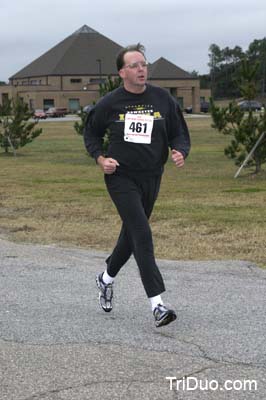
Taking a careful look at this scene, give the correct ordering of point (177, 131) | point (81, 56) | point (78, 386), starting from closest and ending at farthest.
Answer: point (78, 386)
point (177, 131)
point (81, 56)

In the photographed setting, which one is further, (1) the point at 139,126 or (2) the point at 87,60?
(2) the point at 87,60

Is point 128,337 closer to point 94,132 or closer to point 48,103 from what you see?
point 94,132

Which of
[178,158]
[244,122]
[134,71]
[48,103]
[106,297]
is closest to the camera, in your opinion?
[134,71]

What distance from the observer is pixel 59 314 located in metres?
5.78

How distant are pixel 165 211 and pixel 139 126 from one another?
770 centimetres

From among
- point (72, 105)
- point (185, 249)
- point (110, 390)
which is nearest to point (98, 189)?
point (185, 249)

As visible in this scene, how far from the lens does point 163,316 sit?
5.21 metres

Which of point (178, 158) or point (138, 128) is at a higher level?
point (138, 128)

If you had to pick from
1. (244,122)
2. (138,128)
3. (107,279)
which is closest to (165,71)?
(244,122)

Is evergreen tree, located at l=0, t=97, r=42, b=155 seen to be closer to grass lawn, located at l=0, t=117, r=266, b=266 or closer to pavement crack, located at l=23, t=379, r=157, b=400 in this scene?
grass lawn, located at l=0, t=117, r=266, b=266

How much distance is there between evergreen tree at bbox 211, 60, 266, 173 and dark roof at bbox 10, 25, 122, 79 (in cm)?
9632

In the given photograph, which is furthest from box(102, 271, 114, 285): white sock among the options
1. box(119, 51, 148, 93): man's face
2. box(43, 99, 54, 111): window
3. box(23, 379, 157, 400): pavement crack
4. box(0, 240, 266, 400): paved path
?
box(43, 99, 54, 111): window

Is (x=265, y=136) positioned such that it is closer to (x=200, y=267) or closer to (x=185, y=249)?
(x=185, y=249)

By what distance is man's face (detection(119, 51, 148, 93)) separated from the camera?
5273 mm
